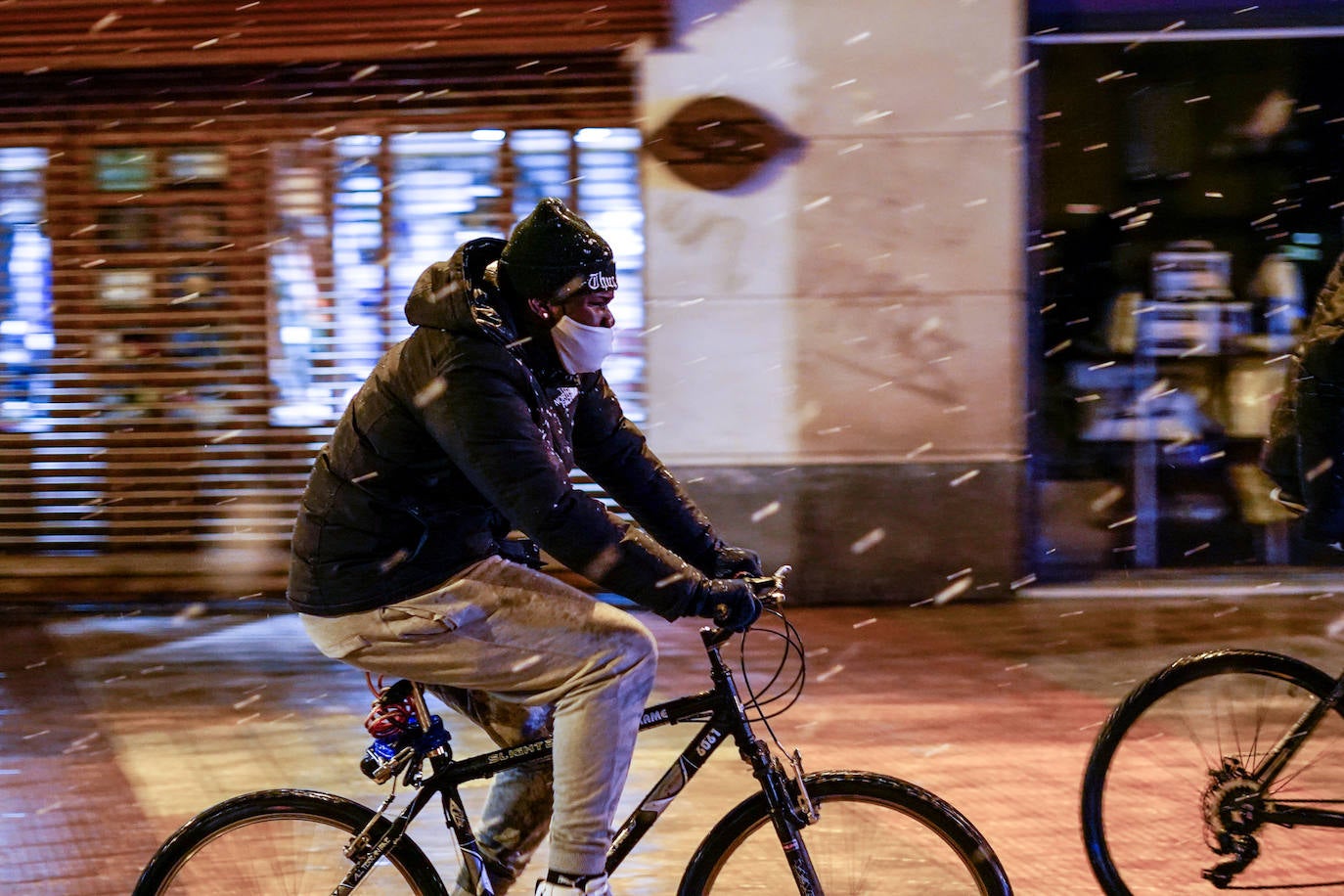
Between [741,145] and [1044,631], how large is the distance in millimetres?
3039

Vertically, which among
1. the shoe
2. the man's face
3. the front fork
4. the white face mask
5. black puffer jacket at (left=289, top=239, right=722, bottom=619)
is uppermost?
the man's face

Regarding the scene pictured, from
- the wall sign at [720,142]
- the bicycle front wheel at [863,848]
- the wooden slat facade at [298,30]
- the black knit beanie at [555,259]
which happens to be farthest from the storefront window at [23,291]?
the bicycle front wheel at [863,848]

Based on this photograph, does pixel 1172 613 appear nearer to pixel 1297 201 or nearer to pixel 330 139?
pixel 1297 201

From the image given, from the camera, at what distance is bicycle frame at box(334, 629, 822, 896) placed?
10.00 feet

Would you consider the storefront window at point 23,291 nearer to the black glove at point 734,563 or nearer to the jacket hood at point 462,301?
the jacket hood at point 462,301

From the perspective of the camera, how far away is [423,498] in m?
3.04

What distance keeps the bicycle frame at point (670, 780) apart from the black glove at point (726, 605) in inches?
5.7

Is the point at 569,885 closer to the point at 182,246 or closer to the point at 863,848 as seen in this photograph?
the point at 863,848

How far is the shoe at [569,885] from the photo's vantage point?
2986mm

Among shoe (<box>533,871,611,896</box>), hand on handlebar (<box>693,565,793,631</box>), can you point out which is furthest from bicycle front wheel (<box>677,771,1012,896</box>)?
hand on handlebar (<box>693,565,793,631</box>)

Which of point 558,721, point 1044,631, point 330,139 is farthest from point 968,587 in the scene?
point 558,721

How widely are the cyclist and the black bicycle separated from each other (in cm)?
14

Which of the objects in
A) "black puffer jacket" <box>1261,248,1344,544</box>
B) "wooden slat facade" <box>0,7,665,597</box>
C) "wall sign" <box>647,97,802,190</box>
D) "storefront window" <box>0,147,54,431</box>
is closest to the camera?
"black puffer jacket" <box>1261,248,1344,544</box>

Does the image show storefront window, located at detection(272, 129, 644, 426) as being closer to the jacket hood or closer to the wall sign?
the wall sign
